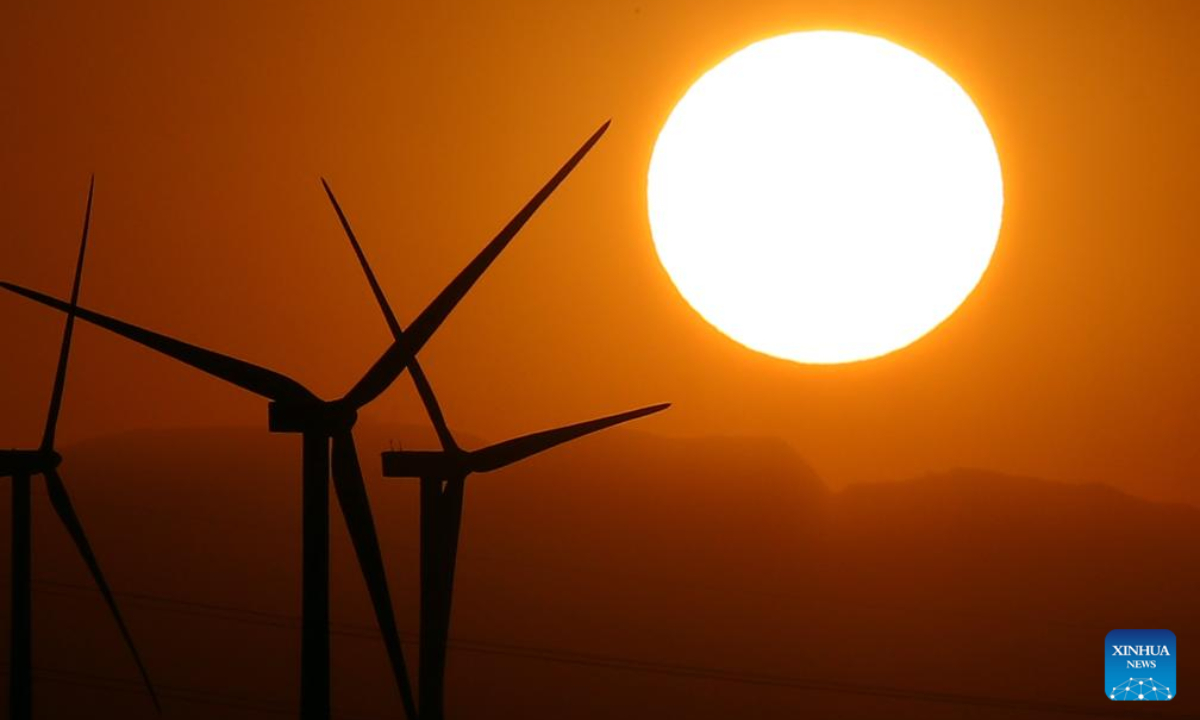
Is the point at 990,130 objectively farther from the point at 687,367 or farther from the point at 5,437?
the point at 5,437

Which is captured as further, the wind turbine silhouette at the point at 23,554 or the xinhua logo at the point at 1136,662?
the xinhua logo at the point at 1136,662

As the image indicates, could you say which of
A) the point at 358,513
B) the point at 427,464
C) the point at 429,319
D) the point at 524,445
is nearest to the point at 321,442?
the point at 358,513

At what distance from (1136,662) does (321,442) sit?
21980 millimetres

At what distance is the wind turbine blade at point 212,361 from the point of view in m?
12.4

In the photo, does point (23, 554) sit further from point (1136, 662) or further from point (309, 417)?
point (1136, 662)

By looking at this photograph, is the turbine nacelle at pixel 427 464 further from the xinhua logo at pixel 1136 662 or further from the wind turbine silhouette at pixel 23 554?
the xinhua logo at pixel 1136 662

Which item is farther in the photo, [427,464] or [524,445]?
[524,445]

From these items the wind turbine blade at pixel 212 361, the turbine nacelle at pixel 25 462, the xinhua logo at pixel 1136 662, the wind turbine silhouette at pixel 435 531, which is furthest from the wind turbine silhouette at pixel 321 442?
the xinhua logo at pixel 1136 662

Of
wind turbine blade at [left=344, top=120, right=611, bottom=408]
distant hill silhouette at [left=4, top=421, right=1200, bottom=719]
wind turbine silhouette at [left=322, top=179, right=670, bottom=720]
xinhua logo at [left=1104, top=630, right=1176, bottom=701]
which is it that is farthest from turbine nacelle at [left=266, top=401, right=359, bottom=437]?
xinhua logo at [left=1104, top=630, right=1176, bottom=701]

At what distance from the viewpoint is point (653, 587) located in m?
39.5

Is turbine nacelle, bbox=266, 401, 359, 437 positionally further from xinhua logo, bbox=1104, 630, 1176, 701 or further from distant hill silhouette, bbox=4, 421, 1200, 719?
xinhua logo, bbox=1104, 630, 1176, 701

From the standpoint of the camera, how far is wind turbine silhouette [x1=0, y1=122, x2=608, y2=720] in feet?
39.6

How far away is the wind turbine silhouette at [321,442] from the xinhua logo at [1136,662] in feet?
65.5

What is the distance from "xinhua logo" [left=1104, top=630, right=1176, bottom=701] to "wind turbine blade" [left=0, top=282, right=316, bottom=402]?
69.1 ft
